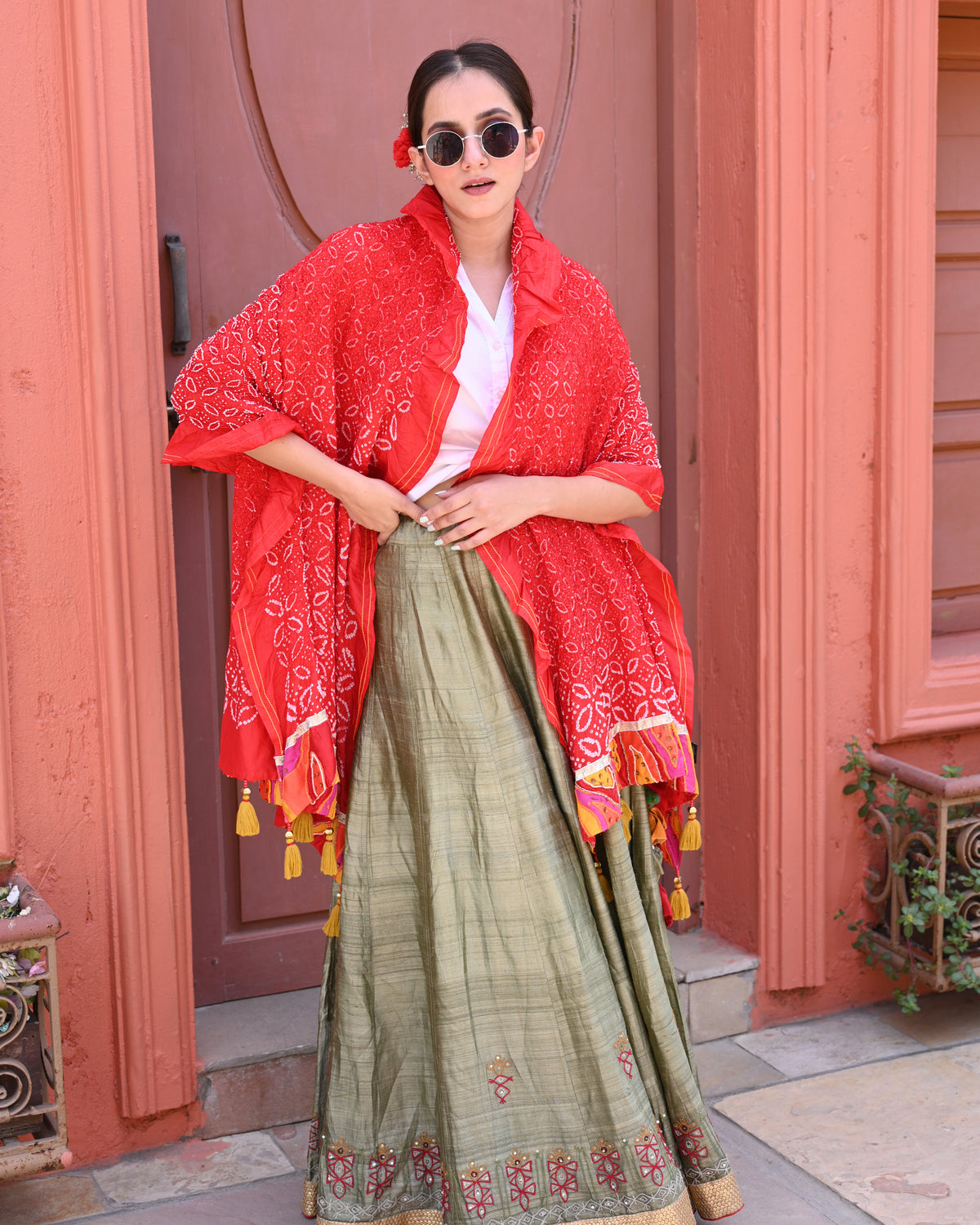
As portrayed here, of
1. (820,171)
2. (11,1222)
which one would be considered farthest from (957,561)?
(11,1222)

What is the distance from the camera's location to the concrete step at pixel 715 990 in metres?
2.98

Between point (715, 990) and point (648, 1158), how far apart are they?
944 millimetres

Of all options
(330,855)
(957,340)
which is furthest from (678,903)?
(957,340)

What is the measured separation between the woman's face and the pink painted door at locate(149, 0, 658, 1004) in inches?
28.5

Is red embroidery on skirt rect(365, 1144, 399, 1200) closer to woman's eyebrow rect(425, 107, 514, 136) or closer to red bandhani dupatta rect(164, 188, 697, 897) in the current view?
red bandhani dupatta rect(164, 188, 697, 897)

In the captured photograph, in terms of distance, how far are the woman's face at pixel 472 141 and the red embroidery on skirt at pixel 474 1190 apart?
146 centimetres

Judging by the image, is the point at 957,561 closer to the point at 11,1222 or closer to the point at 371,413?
the point at 371,413

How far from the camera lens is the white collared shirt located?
2.04 metres

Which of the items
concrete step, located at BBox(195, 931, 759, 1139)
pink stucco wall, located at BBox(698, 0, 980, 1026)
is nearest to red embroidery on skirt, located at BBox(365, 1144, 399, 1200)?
concrete step, located at BBox(195, 931, 759, 1139)

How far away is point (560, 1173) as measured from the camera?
2107mm

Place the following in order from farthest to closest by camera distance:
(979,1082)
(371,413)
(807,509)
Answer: (807,509) → (979,1082) → (371,413)

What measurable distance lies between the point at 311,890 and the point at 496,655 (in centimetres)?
101

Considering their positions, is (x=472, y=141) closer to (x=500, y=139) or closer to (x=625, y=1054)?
(x=500, y=139)

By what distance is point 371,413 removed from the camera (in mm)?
2023
